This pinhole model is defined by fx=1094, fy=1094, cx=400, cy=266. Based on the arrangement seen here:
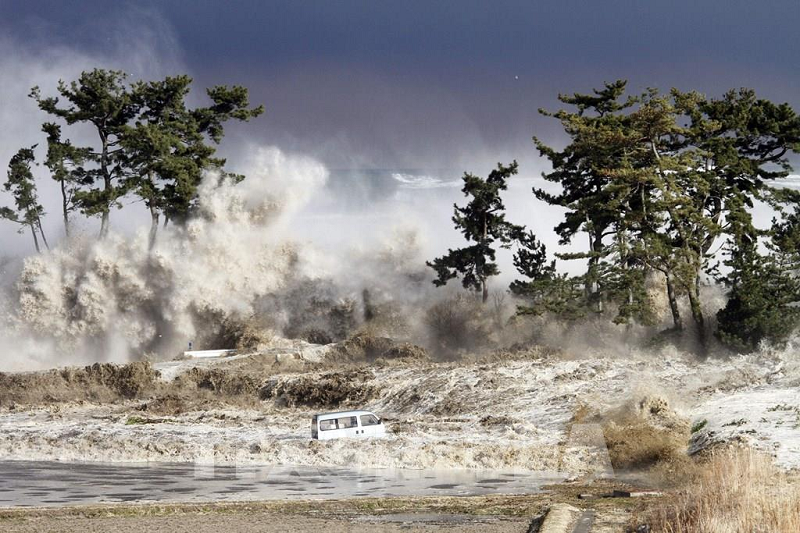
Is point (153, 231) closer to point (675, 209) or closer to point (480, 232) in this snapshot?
point (480, 232)

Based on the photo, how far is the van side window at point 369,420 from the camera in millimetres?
27891

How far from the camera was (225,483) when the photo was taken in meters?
22.3

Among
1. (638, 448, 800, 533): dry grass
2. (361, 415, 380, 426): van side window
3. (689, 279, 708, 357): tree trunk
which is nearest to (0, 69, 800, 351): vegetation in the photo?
(689, 279, 708, 357): tree trunk

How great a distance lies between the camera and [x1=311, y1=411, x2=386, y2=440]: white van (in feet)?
90.2

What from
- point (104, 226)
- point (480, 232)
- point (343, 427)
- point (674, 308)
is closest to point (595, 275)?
point (674, 308)

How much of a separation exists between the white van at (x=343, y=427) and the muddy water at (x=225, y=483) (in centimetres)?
241

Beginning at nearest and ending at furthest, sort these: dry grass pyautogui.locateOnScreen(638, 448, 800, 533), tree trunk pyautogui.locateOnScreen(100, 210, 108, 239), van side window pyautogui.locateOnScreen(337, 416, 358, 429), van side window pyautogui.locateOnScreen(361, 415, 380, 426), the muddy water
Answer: dry grass pyautogui.locateOnScreen(638, 448, 800, 533), the muddy water, van side window pyautogui.locateOnScreen(337, 416, 358, 429), van side window pyautogui.locateOnScreen(361, 415, 380, 426), tree trunk pyautogui.locateOnScreen(100, 210, 108, 239)

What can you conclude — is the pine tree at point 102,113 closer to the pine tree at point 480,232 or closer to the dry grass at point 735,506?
the pine tree at point 480,232

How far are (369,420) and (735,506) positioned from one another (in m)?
15.7

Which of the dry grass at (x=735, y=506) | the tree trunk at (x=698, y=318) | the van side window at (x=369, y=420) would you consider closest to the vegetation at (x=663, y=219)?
the tree trunk at (x=698, y=318)

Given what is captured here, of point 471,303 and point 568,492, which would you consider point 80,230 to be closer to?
point 471,303

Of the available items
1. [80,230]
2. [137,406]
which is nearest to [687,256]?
[137,406]

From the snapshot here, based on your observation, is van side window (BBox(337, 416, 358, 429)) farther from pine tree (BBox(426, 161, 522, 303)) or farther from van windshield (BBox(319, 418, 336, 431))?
pine tree (BBox(426, 161, 522, 303))

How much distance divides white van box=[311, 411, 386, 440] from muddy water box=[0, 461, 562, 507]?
241 cm
